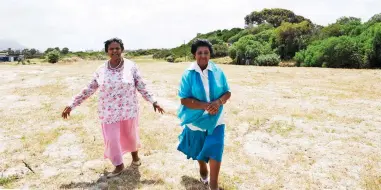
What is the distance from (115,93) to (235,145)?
2533 millimetres

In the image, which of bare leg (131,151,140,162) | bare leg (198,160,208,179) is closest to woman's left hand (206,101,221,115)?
bare leg (198,160,208,179)

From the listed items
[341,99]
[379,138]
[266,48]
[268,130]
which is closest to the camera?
[379,138]

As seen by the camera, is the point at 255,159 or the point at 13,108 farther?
the point at 13,108

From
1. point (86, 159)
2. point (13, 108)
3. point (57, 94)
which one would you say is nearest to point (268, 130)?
point (86, 159)

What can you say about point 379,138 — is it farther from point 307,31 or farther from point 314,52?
point 307,31

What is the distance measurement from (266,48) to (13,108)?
23530 mm

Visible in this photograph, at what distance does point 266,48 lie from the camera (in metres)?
29.1

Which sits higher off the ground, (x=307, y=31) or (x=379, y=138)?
(x=307, y=31)

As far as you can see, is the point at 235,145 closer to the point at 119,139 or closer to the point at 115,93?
the point at 119,139

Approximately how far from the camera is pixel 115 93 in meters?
4.32

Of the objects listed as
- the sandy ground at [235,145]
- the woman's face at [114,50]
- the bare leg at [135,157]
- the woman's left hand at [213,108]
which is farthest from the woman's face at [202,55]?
the bare leg at [135,157]

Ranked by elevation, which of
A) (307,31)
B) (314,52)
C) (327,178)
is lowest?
(327,178)

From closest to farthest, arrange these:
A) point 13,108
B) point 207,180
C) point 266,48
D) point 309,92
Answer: point 207,180 → point 13,108 → point 309,92 → point 266,48

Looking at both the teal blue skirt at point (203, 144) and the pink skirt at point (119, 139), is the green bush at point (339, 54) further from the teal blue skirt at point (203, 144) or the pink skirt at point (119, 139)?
the teal blue skirt at point (203, 144)
